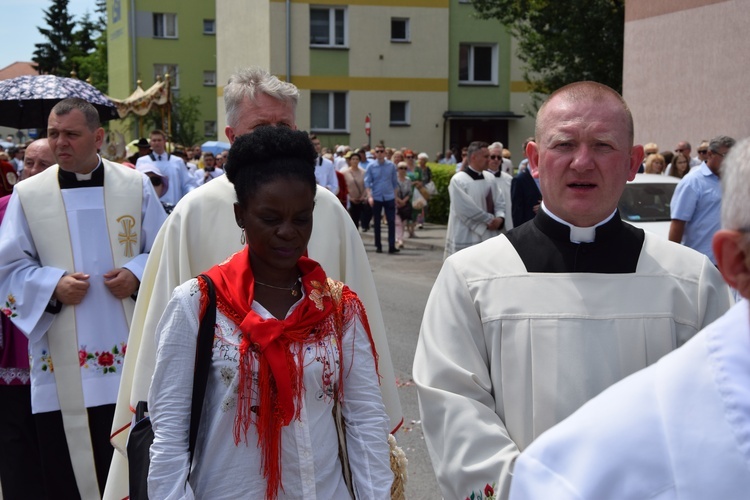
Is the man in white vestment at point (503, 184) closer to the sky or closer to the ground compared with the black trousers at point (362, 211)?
closer to the sky

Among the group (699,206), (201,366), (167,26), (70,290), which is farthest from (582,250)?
(167,26)

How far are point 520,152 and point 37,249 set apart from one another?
1359 inches

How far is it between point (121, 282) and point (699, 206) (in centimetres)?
587

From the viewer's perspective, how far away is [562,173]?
10.0 feet

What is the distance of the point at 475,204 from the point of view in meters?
11.6

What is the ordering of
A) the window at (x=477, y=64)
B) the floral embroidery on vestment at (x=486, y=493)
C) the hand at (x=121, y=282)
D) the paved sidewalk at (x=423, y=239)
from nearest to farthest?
the floral embroidery on vestment at (x=486, y=493) → the hand at (x=121, y=282) → the paved sidewalk at (x=423, y=239) → the window at (x=477, y=64)

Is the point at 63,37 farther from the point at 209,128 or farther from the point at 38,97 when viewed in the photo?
the point at 38,97

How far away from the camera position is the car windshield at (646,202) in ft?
38.2

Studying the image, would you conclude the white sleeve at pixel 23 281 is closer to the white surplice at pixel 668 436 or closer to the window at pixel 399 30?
the white surplice at pixel 668 436

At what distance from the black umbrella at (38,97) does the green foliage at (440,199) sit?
17658 mm

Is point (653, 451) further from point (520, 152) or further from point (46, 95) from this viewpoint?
point (520, 152)

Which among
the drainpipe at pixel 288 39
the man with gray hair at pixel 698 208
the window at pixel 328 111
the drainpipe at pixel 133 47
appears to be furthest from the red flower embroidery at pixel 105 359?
the drainpipe at pixel 133 47

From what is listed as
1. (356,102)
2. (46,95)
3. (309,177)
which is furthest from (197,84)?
(309,177)

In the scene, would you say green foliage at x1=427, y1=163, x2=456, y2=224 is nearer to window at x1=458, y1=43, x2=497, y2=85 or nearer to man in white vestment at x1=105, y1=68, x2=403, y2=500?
A: window at x1=458, y1=43, x2=497, y2=85
